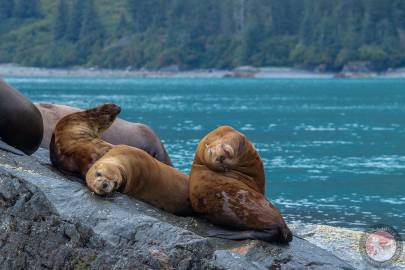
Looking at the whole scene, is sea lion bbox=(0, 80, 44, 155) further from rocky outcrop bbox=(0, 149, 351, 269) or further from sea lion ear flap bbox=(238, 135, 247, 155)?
sea lion ear flap bbox=(238, 135, 247, 155)

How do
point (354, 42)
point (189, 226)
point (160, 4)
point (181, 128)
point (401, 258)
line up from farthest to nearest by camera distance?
point (160, 4) < point (354, 42) < point (181, 128) < point (401, 258) < point (189, 226)

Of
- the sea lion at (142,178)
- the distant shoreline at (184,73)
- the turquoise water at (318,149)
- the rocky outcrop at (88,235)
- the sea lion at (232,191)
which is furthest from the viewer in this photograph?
the distant shoreline at (184,73)

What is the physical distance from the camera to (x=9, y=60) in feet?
647

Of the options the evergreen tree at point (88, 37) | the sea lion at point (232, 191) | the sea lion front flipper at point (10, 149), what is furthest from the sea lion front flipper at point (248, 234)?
the evergreen tree at point (88, 37)

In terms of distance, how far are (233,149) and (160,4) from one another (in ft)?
601

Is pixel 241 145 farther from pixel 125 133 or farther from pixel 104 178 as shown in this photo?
pixel 125 133

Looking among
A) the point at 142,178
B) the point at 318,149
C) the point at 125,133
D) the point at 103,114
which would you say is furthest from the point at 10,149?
the point at 318,149

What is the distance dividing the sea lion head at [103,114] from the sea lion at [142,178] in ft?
3.93

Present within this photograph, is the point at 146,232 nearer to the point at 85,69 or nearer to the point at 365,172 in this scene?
the point at 365,172

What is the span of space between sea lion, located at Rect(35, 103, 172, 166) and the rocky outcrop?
13.9 feet

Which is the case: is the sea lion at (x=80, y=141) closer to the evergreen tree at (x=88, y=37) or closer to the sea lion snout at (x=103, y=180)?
the sea lion snout at (x=103, y=180)

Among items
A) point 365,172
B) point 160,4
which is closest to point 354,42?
point 160,4

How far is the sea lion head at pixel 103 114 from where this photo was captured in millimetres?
10556

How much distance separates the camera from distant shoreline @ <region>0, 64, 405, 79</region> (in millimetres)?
171250
